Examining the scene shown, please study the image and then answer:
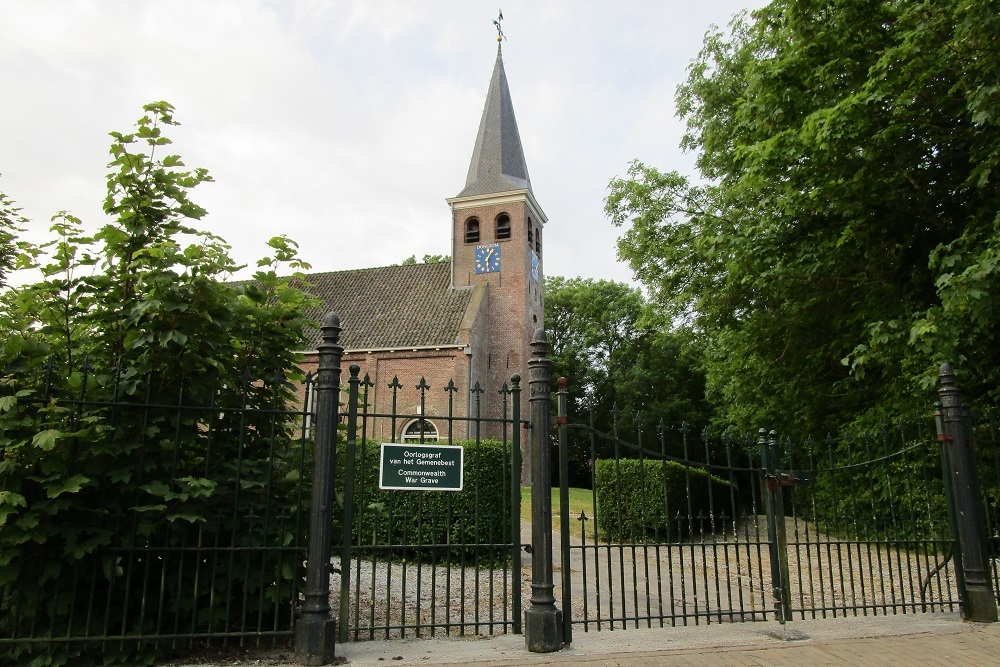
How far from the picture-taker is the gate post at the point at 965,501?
6008 mm

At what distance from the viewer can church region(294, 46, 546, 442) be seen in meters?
24.7

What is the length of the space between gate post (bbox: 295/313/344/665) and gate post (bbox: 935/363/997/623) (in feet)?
18.8

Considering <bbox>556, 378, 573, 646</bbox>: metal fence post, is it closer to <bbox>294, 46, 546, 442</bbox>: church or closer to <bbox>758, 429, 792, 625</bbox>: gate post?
<bbox>758, 429, 792, 625</bbox>: gate post

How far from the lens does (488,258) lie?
92.4 ft

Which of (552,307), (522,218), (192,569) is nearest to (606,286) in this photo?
(552,307)

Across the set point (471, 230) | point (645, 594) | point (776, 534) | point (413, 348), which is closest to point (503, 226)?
point (471, 230)

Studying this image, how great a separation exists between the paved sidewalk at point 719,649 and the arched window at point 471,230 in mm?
24158

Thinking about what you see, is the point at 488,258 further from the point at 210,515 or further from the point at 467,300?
the point at 210,515

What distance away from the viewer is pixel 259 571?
186 inches

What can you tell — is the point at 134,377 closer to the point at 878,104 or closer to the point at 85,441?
the point at 85,441

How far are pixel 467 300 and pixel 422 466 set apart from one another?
71.8 feet

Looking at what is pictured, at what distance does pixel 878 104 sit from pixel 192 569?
992 cm

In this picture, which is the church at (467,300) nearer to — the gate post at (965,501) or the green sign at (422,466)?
the gate post at (965,501)

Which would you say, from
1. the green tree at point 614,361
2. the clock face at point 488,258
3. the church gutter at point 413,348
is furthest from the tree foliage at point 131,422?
the green tree at point 614,361
